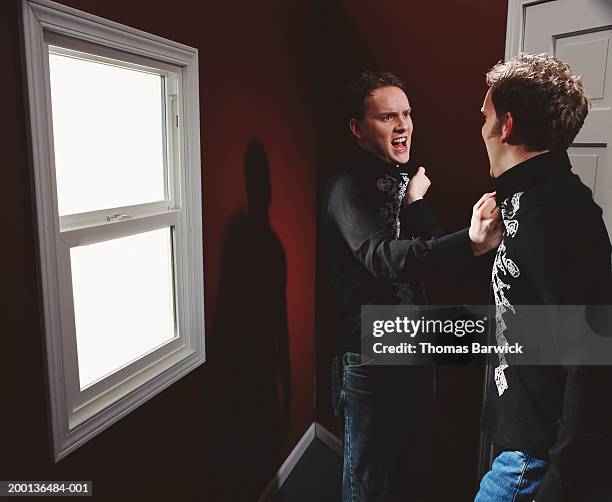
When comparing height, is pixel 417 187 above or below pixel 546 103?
below

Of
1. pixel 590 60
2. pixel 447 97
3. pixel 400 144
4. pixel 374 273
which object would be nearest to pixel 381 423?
pixel 374 273

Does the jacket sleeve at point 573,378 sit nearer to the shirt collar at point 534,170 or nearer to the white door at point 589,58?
the shirt collar at point 534,170

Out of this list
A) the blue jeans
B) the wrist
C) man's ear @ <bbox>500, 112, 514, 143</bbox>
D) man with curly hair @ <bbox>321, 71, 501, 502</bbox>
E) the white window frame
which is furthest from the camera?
the wrist

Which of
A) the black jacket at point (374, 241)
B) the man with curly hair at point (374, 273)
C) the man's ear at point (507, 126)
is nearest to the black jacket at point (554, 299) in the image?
the man's ear at point (507, 126)

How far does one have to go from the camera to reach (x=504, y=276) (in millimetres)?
1374

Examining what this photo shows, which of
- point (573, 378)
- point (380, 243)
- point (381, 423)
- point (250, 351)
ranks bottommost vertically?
point (381, 423)

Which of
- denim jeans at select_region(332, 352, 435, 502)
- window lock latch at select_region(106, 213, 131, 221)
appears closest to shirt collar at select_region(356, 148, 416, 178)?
denim jeans at select_region(332, 352, 435, 502)

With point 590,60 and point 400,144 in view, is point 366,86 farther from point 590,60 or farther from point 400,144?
point 590,60

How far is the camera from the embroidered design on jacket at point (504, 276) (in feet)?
4.41

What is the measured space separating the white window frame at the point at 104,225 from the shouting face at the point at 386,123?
0.59m

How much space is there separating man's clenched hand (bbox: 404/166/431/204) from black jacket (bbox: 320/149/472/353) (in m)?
0.03

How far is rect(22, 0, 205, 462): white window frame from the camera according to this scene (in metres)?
1.09

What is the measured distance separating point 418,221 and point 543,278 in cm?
68

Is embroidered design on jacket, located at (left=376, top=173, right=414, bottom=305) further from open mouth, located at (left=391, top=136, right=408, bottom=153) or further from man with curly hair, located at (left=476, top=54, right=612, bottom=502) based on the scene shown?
man with curly hair, located at (left=476, top=54, right=612, bottom=502)
